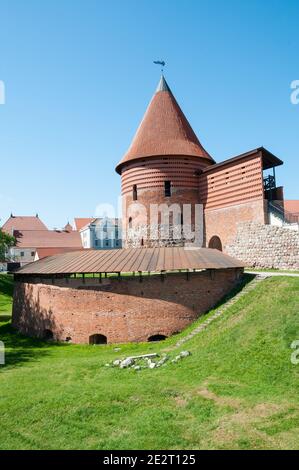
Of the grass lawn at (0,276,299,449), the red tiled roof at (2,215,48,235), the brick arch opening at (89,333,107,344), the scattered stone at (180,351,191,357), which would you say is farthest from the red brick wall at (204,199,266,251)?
the red tiled roof at (2,215,48,235)

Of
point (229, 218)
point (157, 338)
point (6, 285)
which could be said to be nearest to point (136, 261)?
point (157, 338)

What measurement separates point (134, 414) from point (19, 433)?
2201mm

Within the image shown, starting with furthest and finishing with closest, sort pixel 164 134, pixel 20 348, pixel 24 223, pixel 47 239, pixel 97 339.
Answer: pixel 24 223
pixel 47 239
pixel 164 134
pixel 97 339
pixel 20 348

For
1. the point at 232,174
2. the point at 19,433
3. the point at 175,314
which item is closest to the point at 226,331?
the point at 175,314

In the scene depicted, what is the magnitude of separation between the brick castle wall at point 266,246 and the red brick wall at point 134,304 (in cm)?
315

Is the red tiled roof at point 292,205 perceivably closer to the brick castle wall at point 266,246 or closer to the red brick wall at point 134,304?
the brick castle wall at point 266,246

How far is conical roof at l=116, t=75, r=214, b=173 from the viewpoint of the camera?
2388 cm

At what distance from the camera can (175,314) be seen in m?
14.7

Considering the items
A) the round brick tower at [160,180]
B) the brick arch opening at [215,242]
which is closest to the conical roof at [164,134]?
the round brick tower at [160,180]

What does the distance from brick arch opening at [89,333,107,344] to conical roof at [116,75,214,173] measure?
1239 cm

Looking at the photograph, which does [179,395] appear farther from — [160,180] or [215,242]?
[160,180]

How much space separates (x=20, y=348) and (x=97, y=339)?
2.86 m

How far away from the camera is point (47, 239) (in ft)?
167

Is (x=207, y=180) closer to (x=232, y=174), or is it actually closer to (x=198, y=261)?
(x=232, y=174)
